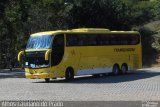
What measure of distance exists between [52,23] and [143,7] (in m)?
11.5

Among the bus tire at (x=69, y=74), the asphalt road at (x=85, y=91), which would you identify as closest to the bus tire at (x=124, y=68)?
the bus tire at (x=69, y=74)

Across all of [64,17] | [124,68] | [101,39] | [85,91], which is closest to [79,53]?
[101,39]

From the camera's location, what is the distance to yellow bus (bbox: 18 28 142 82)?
31.6 metres

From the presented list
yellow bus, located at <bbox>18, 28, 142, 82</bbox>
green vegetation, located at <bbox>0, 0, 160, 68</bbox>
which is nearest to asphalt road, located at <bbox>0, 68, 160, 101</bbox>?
yellow bus, located at <bbox>18, 28, 142, 82</bbox>

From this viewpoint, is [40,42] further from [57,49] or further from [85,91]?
[85,91]

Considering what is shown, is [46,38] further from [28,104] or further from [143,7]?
[143,7]

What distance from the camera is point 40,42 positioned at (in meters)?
32.0

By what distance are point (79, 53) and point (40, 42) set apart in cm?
298

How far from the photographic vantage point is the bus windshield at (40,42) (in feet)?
104

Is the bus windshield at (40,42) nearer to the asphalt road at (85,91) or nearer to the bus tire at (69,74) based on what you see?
the bus tire at (69,74)

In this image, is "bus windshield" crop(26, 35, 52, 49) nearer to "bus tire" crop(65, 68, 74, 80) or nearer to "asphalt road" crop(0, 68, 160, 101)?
"bus tire" crop(65, 68, 74, 80)

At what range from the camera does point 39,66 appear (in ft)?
104

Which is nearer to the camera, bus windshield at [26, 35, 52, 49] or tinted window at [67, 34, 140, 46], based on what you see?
bus windshield at [26, 35, 52, 49]

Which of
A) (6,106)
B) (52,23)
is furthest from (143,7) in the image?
(6,106)
